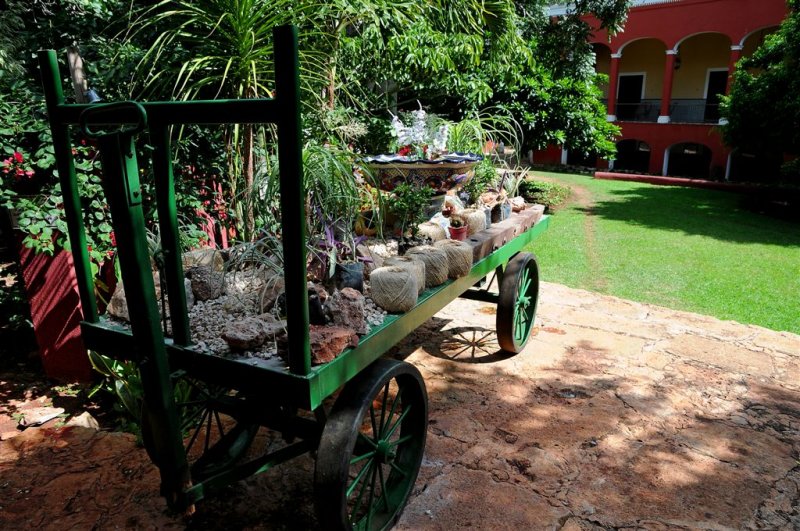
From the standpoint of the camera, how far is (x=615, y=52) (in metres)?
18.1

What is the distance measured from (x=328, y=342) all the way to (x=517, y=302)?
87.5 inches

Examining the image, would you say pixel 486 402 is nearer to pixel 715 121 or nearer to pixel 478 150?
pixel 478 150

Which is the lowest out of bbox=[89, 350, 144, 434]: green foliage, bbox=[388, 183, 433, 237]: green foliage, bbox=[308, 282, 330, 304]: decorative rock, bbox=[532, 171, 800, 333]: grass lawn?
bbox=[532, 171, 800, 333]: grass lawn

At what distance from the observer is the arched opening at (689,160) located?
693 inches

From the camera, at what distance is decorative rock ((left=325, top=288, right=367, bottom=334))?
203 cm

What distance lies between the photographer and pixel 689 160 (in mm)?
17984

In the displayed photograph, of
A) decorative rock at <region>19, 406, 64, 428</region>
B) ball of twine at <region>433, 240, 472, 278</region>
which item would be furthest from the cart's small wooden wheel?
decorative rock at <region>19, 406, 64, 428</region>

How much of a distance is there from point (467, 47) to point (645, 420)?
4419 mm

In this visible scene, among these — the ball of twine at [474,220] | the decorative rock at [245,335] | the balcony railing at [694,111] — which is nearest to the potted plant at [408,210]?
the ball of twine at [474,220]

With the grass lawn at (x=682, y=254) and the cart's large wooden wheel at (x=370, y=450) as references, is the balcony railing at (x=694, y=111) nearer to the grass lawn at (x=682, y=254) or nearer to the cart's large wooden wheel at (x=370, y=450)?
the grass lawn at (x=682, y=254)

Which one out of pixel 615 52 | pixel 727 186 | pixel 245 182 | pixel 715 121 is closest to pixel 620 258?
pixel 245 182

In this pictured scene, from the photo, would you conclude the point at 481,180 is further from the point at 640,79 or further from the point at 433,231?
the point at 640,79

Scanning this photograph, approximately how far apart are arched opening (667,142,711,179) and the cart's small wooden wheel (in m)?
15.7

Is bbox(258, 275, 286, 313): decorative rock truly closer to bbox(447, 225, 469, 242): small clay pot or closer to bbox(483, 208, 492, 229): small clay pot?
bbox(447, 225, 469, 242): small clay pot
